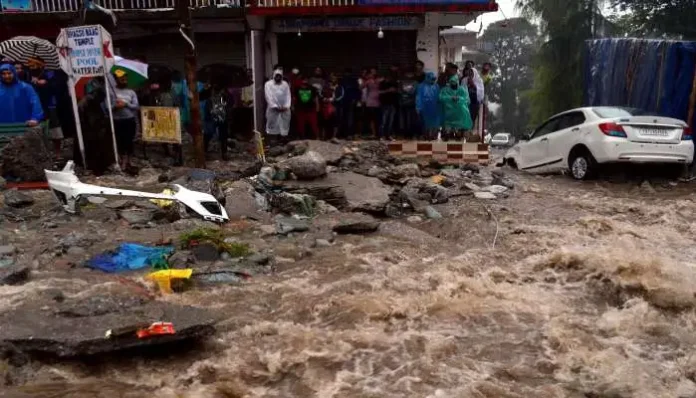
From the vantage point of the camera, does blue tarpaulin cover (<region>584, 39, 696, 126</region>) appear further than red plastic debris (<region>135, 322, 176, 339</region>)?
Yes

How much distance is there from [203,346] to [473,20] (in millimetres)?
11900

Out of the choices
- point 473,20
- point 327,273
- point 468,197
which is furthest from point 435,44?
point 327,273

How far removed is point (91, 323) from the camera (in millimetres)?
4230

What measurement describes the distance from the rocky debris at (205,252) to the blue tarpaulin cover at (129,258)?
0.24 m

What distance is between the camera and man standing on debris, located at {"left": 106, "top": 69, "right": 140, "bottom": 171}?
10.2 meters

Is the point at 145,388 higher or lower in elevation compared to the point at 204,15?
lower

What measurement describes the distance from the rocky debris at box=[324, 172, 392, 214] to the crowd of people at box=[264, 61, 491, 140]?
134 inches

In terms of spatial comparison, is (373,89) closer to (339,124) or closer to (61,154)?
(339,124)

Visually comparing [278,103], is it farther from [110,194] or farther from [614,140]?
[614,140]

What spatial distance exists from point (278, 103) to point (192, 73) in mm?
2784

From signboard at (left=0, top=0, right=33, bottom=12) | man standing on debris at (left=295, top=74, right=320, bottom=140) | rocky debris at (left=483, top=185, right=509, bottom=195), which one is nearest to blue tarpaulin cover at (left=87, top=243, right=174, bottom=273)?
rocky debris at (left=483, top=185, right=509, bottom=195)

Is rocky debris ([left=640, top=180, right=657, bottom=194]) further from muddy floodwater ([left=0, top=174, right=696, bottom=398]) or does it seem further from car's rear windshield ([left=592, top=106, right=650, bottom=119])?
muddy floodwater ([left=0, top=174, right=696, bottom=398])

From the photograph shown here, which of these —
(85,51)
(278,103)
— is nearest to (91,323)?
(85,51)

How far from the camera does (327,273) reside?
232 inches
